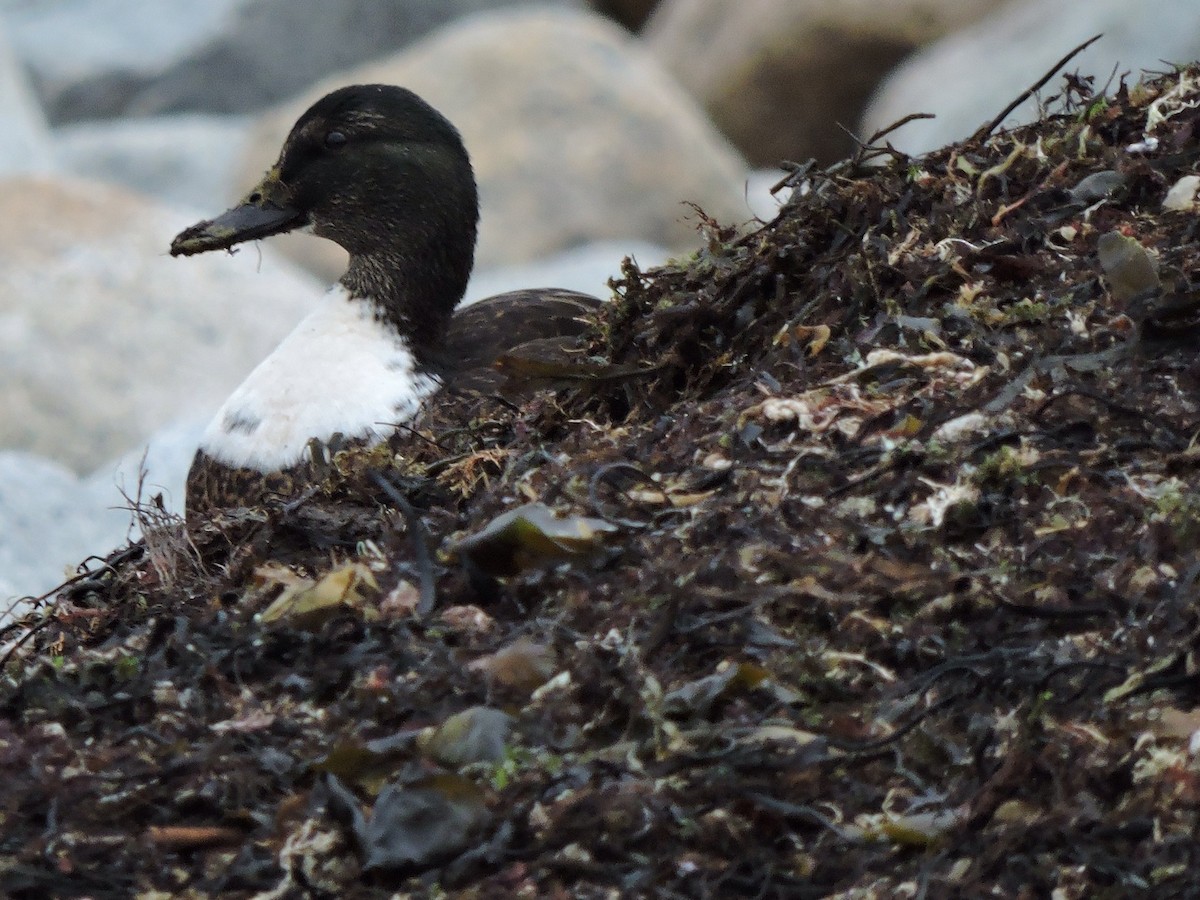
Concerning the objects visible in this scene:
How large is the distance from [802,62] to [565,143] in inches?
149

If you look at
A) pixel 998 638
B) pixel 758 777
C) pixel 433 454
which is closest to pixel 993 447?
pixel 998 638

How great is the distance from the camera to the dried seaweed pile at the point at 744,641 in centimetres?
235

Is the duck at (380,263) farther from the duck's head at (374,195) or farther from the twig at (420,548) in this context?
the twig at (420,548)

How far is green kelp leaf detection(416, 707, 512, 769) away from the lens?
249 cm

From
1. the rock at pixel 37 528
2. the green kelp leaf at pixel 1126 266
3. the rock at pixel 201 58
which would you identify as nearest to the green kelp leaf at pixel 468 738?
the green kelp leaf at pixel 1126 266

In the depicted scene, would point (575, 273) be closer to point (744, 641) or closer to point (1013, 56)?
point (1013, 56)

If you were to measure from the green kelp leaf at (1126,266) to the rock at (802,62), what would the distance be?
11649 millimetres

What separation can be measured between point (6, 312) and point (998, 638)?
703cm

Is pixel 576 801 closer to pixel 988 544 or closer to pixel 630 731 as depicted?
pixel 630 731

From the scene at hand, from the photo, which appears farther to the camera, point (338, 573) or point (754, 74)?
point (754, 74)

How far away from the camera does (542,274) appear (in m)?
9.23

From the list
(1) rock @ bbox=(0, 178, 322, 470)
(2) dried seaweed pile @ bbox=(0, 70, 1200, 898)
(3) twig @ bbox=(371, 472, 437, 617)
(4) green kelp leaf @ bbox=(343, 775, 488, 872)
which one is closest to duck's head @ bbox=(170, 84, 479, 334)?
(2) dried seaweed pile @ bbox=(0, 70, 1200, 898)

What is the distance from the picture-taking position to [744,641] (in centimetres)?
259

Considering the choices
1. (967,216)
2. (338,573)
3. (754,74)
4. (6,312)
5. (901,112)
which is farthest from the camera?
(754,74)
